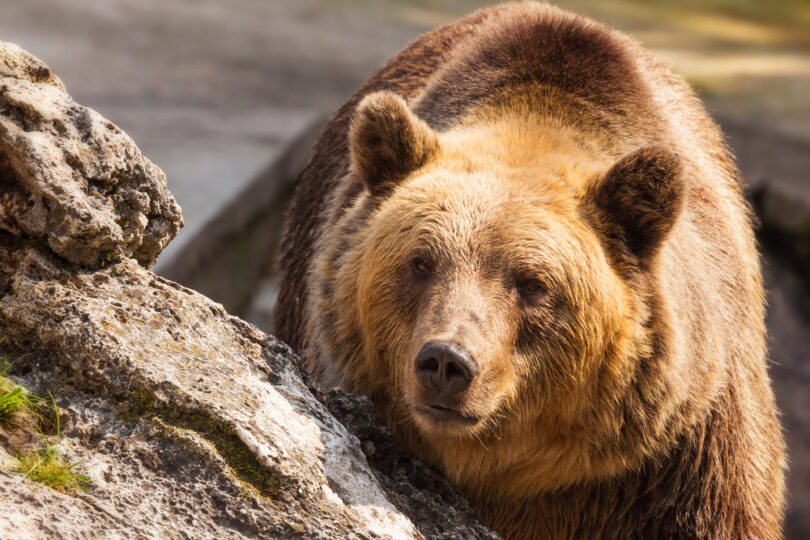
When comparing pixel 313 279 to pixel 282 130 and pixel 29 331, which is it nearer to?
pixel 29 331

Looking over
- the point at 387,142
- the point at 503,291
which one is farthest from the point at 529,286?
the point at 387,142

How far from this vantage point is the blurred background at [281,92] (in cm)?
1047

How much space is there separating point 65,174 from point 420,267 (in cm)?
113

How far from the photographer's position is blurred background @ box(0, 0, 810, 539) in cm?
1047

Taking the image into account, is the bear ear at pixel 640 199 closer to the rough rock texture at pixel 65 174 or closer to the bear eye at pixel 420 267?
the bear eye at pixel 420 267

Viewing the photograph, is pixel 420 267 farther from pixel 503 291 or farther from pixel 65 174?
pixel 65 174

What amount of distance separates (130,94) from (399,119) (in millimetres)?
9084

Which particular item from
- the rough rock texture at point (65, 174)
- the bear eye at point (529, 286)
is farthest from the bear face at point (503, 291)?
the rough rock texture at point (65, 174)

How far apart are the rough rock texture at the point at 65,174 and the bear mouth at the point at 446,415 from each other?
988 mm

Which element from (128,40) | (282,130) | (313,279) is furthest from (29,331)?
(128,40)

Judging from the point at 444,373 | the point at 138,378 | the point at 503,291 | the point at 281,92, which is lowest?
the point at 138,378

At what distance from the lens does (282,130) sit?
466 inches

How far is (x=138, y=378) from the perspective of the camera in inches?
108

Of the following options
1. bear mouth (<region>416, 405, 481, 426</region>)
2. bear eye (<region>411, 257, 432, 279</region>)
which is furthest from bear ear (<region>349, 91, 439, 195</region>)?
bear mouth (<region>416, 405, 481, 426</region>)
